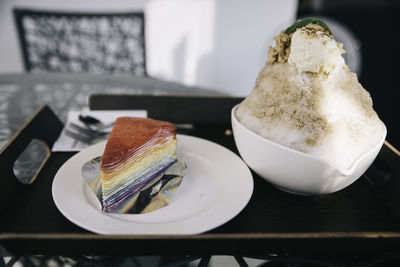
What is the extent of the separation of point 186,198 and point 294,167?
155 mm

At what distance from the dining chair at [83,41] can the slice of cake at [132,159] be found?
933 mm

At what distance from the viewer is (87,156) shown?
0.51 metres

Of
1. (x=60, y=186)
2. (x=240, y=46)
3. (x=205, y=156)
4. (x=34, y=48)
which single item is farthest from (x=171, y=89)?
(x=240, y=46)

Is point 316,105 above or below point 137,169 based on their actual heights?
above

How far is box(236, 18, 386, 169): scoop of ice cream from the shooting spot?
410 mm

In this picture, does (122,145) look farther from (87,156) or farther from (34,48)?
(34,48)

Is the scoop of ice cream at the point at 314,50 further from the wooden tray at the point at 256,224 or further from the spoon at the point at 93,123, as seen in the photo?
the spoon at the point at 93,123

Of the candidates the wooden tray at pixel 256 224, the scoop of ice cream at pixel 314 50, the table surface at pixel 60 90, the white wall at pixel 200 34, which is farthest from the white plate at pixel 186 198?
the white wall at pixel 200 34

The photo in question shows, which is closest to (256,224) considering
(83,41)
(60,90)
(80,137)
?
(80,137)

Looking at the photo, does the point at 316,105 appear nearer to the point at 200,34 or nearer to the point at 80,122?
the point at 80,122

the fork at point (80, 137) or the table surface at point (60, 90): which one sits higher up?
the fork at point (80, 137)

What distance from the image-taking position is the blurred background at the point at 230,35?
211cm

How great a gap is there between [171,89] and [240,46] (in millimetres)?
1447

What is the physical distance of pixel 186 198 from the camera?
0.45 m
